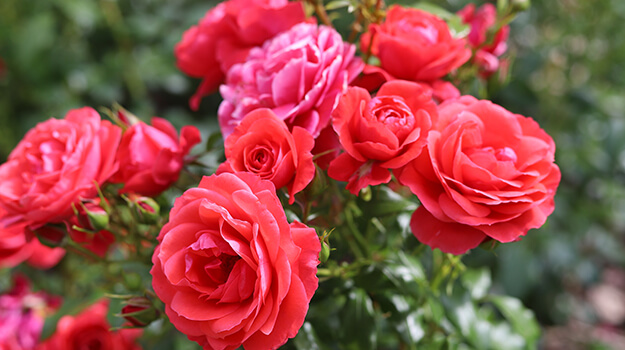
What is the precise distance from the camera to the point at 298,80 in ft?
1.75

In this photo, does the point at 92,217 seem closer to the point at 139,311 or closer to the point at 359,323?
the point at 139,311

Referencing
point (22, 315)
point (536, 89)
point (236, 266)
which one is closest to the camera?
point (236, 266)

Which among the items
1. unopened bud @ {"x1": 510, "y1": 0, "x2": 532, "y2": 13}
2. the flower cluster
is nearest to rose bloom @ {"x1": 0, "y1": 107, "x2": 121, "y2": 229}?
the flower cluster

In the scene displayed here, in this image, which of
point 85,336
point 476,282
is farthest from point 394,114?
point 85,336

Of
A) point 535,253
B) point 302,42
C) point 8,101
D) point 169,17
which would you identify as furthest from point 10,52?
point 535,253

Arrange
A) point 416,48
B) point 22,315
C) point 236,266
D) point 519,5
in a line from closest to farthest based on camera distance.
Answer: point 236,266 → point 416,48 → point 519,5 → point 22,315

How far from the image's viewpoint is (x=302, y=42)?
0.55 m

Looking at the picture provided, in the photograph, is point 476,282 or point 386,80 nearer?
point 386,80

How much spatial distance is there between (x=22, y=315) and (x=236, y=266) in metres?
0.75

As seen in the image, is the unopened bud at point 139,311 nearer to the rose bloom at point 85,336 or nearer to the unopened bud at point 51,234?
the unopened bud at point 51,234

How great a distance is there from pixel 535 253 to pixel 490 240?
113cm

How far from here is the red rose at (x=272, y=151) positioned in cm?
47

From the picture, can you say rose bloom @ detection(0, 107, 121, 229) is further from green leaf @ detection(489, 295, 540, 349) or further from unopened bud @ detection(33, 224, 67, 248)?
green leaf @ detection(489, 295, 540, 349)

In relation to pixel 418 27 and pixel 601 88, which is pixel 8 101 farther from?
pixel 601 88
